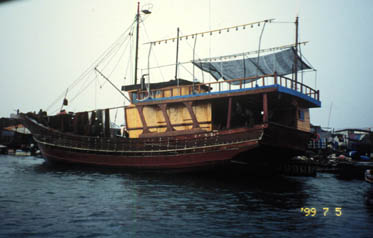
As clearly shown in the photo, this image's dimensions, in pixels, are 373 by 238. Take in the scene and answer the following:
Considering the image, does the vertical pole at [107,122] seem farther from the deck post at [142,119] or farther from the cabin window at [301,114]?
the cabin window at [301,114]

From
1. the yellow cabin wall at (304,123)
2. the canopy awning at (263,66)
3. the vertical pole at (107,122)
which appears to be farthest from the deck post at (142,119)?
the yellow cabin wall at (304,123)

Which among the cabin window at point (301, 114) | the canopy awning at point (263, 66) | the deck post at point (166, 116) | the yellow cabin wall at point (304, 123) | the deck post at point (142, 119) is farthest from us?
the canopy awning at point (263, 66)

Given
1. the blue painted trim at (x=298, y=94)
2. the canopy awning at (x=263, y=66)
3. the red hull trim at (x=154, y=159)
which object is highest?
the canopy awning at (x=263, y=66)

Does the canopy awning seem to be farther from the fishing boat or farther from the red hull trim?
the red hull trim

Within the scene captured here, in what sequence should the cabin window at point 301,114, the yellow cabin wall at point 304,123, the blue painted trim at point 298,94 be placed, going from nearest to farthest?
the blue painted trim at point 298,94, the yellow cabin wall at point 304,123, the cabin window at point 301,114

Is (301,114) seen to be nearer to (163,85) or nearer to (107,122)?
(163,85)

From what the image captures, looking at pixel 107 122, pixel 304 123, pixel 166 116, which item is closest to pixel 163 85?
pixel 166 116

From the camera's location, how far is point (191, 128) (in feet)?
57.5

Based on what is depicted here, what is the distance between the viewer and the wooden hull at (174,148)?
1491 cm

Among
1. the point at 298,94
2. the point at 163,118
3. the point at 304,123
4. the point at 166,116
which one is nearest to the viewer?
the point at 298,94

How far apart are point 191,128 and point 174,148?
150cm

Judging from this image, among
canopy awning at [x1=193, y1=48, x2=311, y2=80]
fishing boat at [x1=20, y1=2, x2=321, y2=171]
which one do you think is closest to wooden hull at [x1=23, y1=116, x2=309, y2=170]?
fishing boat at [x1=20, y1=2, x2=321, y2=171]

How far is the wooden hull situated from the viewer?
14.9 metres

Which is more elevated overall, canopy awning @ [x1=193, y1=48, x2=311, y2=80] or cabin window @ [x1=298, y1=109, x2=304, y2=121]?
canopy awning @ [x1=193, y1=48, x2=311, y2=80]
